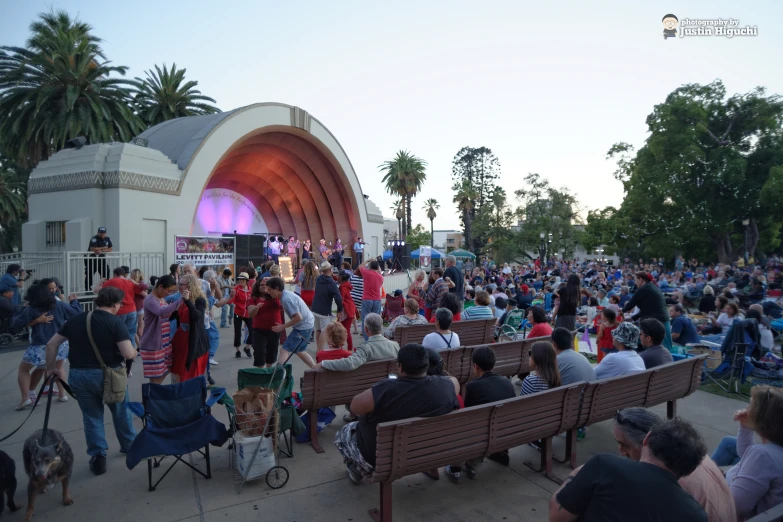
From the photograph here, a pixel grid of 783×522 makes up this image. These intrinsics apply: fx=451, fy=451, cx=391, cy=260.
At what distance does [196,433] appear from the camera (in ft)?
12.8

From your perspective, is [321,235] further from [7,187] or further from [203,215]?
[7,187]

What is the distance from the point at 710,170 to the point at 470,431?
97.2 feet

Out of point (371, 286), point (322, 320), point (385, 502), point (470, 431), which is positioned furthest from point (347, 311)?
point (385, 502)

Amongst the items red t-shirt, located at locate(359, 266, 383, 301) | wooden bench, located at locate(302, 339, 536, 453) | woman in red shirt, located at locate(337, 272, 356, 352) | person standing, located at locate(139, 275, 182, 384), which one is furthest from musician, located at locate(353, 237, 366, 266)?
person standing, located at locate(139, 275, 182, 384)

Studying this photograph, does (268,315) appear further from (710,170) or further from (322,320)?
(710,170)

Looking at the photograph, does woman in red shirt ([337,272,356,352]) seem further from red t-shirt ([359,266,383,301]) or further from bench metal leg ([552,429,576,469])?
bench metal leg ([552,429,576,469])

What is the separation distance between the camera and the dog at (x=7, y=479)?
336cm

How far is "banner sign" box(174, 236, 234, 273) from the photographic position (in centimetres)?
1549

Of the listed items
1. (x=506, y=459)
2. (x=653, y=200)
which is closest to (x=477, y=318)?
(x=506, y=459)

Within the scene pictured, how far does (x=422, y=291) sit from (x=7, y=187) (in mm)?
34662

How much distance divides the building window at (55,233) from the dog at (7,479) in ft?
49.4

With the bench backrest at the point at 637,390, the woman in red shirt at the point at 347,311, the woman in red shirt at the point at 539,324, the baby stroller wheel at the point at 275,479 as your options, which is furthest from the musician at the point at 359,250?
the baby stroller wheel at the point at 275,479

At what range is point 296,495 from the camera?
3.74 m

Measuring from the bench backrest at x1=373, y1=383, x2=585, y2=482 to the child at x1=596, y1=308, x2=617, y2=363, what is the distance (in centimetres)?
234
